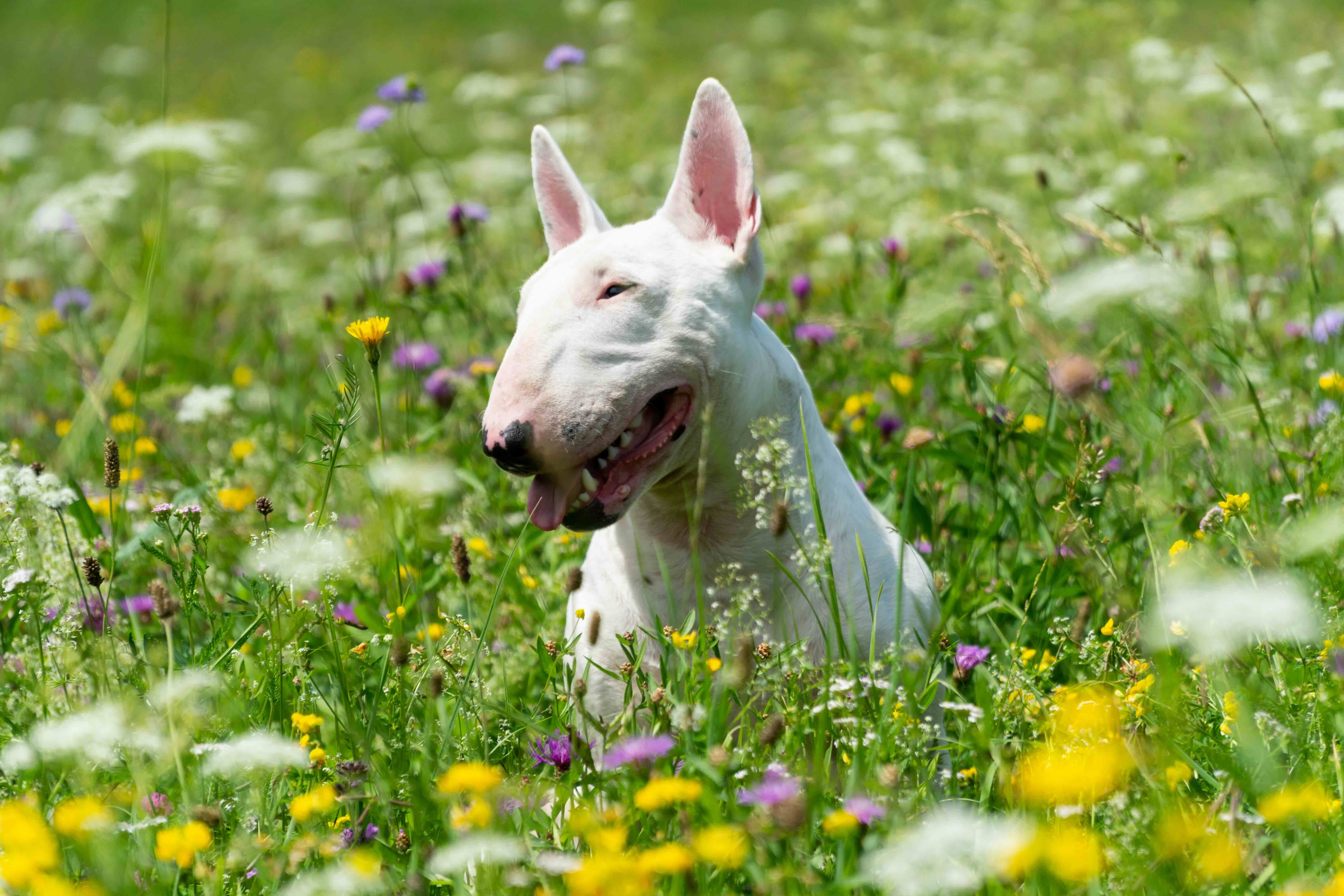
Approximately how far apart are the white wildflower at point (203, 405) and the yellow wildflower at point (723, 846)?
2.60 metres

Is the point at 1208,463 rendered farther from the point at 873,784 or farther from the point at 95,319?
the point at 95,319

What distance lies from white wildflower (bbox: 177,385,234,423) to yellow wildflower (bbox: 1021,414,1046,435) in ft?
7.89

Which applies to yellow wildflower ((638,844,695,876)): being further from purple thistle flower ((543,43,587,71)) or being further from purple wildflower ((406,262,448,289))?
purple thistle flower ((543,43,587,71))

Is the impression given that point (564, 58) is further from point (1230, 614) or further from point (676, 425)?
point (1230, 614)

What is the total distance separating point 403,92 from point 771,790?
312 cm

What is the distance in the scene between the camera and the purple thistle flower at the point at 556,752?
2.09 m

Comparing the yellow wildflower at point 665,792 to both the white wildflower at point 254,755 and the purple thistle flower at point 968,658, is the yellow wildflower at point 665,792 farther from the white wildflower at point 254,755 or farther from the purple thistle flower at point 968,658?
the purple thistle flower at point 968,658

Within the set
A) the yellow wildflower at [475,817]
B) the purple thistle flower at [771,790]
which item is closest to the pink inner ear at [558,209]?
the purple thistle flower at [771,790]

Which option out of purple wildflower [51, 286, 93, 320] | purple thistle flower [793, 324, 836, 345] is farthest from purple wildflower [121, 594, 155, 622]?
purple thistle flower [793, 324, 836, 345]

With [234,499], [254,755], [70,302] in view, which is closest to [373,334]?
[254,755]

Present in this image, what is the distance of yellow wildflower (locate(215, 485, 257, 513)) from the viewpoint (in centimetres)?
353

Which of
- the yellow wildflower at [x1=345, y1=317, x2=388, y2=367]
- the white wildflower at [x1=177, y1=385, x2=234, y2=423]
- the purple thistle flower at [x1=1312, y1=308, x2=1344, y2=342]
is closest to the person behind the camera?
the yellow wildflower at [x1=345, y1=317, x2=388, y2=367]

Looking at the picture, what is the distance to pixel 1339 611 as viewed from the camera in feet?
7.04

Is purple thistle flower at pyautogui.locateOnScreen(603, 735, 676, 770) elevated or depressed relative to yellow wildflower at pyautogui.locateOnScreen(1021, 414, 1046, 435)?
elevated
